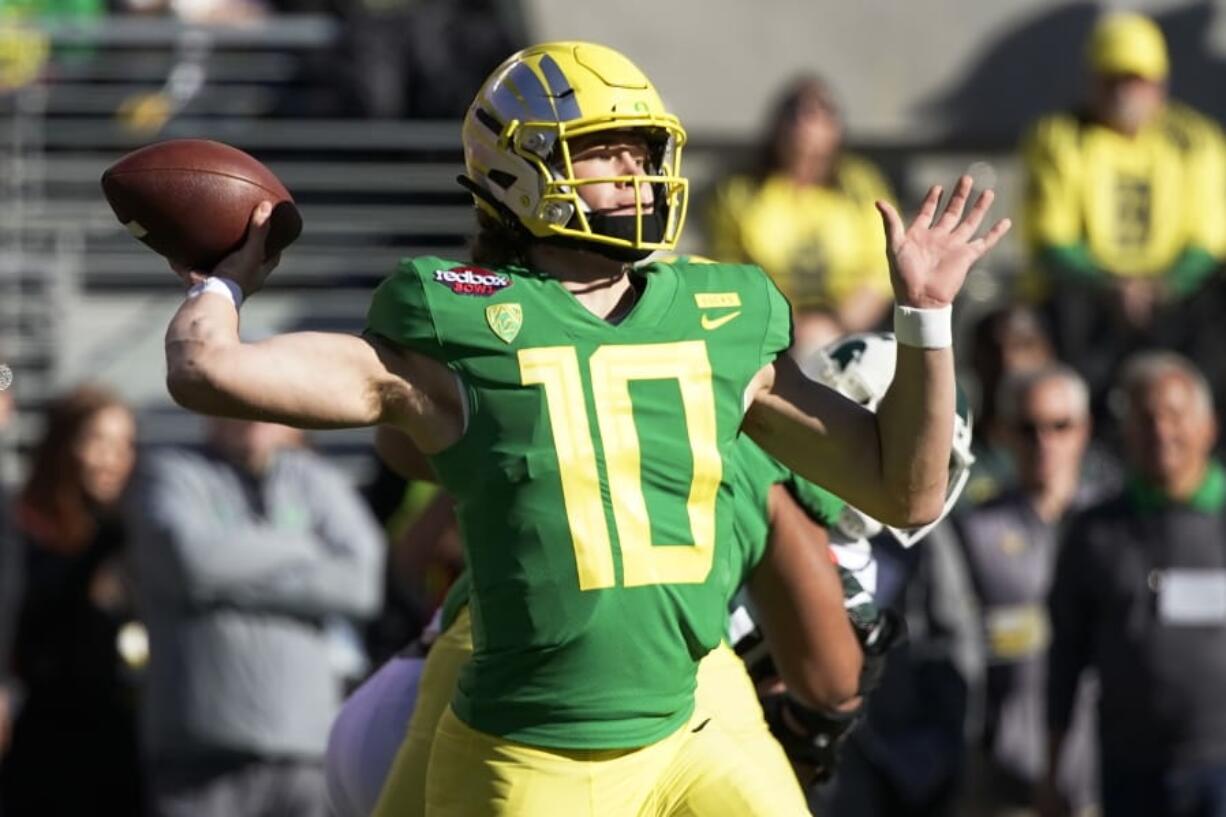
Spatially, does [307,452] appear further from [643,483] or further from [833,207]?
[643,483]

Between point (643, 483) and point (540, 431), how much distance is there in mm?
195

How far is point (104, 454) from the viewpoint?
798 cm

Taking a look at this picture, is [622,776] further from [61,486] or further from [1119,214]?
[1119,214]

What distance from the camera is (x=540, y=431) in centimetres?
396

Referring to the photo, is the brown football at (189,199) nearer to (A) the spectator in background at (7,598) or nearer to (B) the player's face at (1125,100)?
(A) the spectator in background at (7,598)

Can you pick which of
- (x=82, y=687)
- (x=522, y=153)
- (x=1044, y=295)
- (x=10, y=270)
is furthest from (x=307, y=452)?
(x=522, y=153)

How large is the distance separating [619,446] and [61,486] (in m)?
4.31

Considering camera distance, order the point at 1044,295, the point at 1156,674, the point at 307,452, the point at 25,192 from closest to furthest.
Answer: the point at 1156,674 → the point at 307,452 → the point at 1044,295 → the point at 25,192

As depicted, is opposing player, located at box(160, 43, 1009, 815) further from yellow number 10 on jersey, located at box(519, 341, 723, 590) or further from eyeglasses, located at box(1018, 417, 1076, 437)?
eyeglasses, located at box(1018, 417, 1076, 437)

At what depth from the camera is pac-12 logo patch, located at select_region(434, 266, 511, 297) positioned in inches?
156

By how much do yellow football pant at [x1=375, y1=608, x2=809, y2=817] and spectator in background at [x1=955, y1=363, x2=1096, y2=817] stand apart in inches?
146

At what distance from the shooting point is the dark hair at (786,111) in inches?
362

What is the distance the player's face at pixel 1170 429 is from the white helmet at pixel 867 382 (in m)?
2.75

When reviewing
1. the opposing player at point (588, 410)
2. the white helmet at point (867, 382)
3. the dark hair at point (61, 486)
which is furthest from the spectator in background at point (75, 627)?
the opposing player at point (588, 410)
